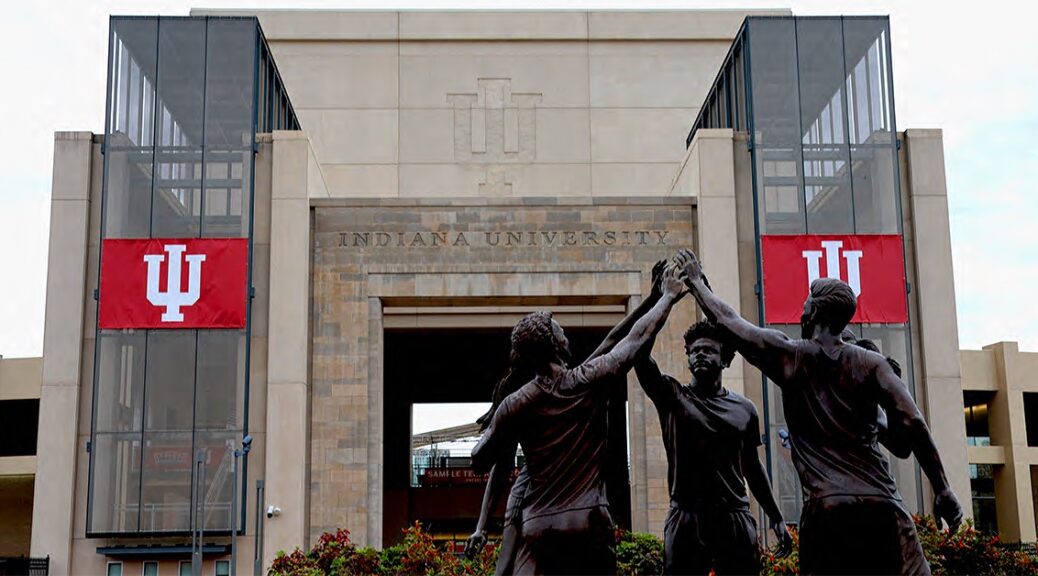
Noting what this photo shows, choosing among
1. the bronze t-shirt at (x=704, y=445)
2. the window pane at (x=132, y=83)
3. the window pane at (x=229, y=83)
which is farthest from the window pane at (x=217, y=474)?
the bronze t-shirt at (x=704, y=445)

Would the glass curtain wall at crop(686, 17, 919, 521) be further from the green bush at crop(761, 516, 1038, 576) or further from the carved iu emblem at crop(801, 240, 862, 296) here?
the green bush at crop(761, 516, 1038, 576)

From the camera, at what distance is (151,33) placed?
28.3 m

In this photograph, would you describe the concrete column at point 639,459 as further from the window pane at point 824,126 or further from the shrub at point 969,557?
the shrub at point 969,557

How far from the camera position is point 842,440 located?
7.32 metres

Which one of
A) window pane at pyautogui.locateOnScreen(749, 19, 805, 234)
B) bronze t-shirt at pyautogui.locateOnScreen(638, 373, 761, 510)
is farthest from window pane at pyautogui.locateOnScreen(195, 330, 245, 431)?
bronze t-shirt at pyautogui.locateOnScreen(638, 373, 761, 510)

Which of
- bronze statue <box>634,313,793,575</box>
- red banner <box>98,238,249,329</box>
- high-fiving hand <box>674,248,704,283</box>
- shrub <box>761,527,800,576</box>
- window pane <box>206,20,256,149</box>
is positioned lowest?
shrub <box>761,527,800,576</box>

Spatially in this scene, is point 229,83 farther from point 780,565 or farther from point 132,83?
point 780,565

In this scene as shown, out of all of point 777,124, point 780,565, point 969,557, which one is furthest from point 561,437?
point 777,124

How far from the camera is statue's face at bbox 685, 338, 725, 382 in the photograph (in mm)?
8461

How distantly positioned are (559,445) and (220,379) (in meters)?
20.3

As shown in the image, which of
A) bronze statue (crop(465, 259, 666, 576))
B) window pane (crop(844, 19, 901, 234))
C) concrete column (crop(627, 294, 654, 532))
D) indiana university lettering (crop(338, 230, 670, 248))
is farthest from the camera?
indiana university lettering (crop(338, 230, 670, 248))

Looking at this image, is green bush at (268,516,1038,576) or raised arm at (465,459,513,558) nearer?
raised arm at (465,459,513,558)

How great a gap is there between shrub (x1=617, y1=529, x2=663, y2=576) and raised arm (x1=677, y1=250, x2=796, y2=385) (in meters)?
13.4

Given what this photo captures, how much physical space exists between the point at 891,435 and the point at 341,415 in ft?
67.7
